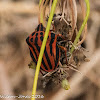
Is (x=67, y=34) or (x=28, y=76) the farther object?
(x=28, y=76)

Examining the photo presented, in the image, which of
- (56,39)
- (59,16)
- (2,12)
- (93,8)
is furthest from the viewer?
(2,12)

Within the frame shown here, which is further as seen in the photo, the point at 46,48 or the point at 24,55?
the point at 24,55

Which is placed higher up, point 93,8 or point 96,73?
point 93,8

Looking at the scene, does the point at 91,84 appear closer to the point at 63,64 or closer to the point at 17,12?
the point at 63,64

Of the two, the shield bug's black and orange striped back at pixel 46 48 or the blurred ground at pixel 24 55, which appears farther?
the blurred ground at pixel 24 55

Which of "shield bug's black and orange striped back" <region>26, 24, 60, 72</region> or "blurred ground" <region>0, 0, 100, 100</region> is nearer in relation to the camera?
"shield bug's black and orange striped back" <region>26, 24, 60, 72</region>

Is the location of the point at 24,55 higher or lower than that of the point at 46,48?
lower

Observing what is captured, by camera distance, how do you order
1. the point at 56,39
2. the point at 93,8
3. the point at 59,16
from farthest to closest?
the point at 93,8 < the point at 59,16 < the point at 56,39

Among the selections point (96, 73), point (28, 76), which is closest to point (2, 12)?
point (28, 76)
